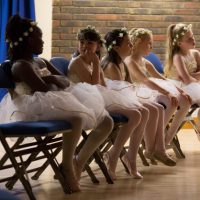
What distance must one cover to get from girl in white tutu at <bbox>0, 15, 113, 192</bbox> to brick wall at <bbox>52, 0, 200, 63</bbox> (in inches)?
149

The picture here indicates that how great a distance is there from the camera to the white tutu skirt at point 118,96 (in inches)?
154

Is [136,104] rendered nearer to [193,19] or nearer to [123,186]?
[123,186]

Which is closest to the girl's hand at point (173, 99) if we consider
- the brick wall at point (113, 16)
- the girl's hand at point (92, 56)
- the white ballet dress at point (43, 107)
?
the girl's hand at point (92, 56)

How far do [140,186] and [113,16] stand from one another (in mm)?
4077

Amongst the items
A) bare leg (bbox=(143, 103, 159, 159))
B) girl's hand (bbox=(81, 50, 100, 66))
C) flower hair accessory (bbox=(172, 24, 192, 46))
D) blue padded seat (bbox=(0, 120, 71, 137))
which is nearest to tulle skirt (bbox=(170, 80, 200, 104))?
flower hair accessory (bbox=(172, 24, 192, 46))

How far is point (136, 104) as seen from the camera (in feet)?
13.4

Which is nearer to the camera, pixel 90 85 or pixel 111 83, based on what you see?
pixel 90 85

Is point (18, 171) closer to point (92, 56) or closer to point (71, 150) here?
point (71, 150)

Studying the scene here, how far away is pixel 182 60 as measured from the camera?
520 centimetres

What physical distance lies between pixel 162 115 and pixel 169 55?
948mm

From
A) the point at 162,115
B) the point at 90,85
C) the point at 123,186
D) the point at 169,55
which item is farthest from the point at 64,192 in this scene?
the point at 169,55

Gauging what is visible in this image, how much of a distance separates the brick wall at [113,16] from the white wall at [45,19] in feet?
0.68

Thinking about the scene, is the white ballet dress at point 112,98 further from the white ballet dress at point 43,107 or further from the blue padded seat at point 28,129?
the blue padded seat at point 28,129

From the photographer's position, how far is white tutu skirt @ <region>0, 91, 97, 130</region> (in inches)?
130
